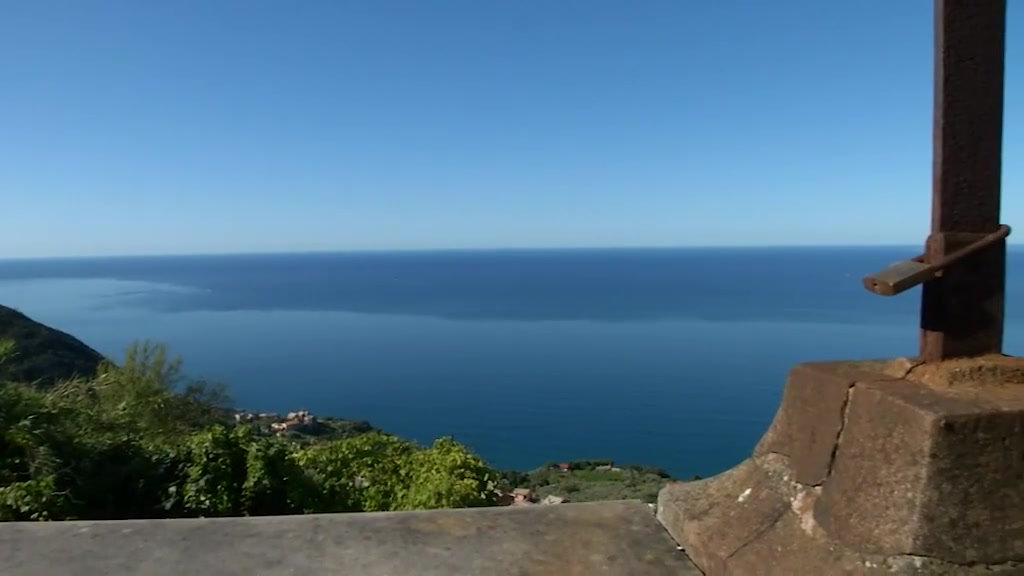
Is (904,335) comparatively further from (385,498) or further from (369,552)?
(369,552)

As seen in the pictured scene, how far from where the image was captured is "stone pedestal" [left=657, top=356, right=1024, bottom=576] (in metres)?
1.58

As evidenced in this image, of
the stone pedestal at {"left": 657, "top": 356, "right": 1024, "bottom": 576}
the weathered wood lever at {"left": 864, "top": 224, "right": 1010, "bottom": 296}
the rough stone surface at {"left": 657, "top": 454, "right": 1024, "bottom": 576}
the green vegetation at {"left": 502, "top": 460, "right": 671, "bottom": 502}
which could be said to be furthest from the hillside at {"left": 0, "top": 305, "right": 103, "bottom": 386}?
the weathered wood lever at {"left": 864, "top": 224, "right": 1010, "bottom": 296}

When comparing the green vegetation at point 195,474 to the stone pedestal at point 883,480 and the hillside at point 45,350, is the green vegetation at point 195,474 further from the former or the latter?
the hillside at point 45,350

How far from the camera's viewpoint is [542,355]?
7562 centimetres

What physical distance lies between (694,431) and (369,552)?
47831 mm

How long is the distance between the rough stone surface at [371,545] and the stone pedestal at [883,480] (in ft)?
0.96

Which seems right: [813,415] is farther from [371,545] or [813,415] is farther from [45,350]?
[45,350]

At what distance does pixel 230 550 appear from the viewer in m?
2.34

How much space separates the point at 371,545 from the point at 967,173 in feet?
6.35

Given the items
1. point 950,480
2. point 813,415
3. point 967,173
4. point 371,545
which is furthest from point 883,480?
point 371,545

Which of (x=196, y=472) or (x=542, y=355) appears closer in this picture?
(x=196, y=472)

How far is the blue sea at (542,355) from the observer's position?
4892 cm

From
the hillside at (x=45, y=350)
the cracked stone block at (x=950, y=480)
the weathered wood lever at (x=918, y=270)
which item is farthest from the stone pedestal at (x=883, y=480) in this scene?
the hillside at (x=45, y=350)

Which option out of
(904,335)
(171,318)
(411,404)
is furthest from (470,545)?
(171,318)
